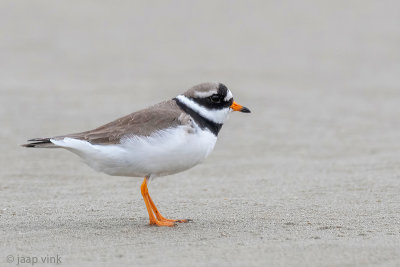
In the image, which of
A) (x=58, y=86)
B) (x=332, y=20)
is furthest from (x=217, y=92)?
(x=332, y=20)

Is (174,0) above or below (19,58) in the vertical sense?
above

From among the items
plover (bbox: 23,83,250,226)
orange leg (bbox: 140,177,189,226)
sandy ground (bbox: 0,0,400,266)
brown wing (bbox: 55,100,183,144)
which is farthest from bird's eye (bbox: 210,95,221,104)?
sandy ground (bbox: 0,0,400,266)

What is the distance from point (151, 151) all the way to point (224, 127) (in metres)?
5.73

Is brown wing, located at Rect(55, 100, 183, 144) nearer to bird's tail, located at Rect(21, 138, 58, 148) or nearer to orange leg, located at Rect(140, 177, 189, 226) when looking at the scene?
Answer: bird's tail, located at Rect(21, 138, 58, 148)

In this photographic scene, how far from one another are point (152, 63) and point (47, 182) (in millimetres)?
7081

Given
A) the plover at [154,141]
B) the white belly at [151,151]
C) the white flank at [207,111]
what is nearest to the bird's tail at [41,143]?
the plover at [154,141]

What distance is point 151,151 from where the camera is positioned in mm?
5922

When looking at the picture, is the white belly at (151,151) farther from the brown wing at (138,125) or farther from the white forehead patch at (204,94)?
the white forehead patch at (204,94)

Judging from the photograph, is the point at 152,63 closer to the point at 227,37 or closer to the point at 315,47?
the point at 227,37

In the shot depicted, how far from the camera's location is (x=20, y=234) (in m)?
5.59

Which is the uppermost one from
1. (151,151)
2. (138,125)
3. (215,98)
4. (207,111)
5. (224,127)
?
(215,98)

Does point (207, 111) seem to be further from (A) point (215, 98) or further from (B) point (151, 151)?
(B) point (151, 151)

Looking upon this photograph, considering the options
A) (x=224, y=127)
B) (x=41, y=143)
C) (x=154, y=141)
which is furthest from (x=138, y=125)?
(x=224, y=127)

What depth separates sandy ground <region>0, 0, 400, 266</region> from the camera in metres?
5.35
